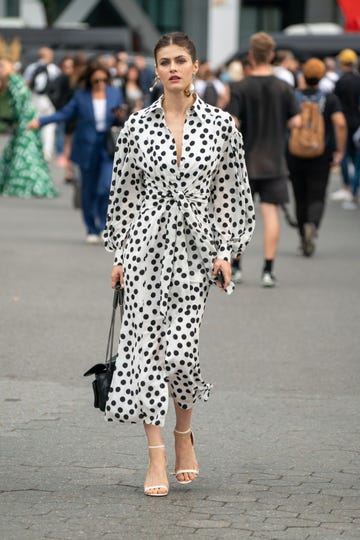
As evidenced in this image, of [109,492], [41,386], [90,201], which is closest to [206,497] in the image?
[109,492]

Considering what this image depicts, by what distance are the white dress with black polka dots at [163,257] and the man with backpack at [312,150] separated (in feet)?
28.3

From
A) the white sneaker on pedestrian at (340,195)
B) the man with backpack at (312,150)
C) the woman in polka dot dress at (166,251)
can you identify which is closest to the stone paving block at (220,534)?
the woman in polka dot dress at (166,251)

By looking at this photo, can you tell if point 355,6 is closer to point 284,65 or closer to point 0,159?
point 284,65

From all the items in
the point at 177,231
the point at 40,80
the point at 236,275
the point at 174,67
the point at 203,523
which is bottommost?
the point at 40,80

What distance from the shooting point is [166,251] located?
6.20 metres

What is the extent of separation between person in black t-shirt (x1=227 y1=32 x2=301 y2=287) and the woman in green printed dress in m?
8.78

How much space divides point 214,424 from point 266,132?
5684mm

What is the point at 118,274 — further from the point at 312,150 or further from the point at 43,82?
the point at 43,82

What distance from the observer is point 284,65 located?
23.1 metres

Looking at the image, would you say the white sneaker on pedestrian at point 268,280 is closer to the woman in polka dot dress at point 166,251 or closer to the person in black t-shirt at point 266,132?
the person in black t-shirt at point 266,132

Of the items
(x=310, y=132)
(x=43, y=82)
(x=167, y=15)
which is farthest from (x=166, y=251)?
(x=167, y=15)

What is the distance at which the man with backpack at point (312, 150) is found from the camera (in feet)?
48.8

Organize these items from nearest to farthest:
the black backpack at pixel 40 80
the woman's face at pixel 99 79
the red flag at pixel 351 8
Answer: the woman's face at pixel 99 79
the red flag at pixel 351 8
the black backpack at pixel 40 80

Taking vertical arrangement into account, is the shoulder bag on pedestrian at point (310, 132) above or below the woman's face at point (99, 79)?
below
